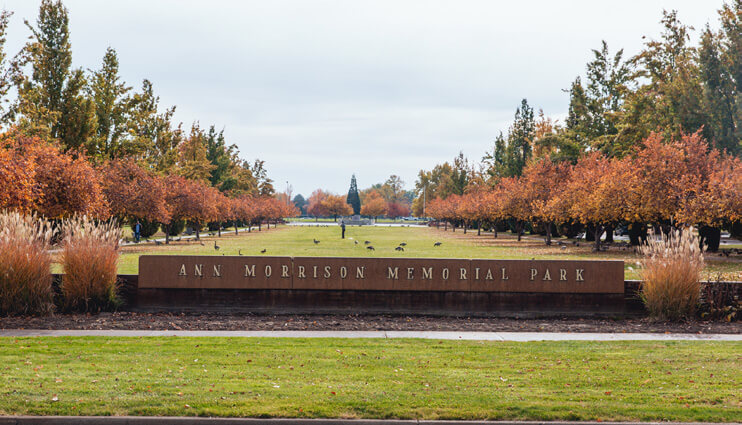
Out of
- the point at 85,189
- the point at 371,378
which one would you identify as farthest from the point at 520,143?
the point at 371,378

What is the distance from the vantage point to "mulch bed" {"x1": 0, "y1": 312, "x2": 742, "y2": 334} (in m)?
12.9

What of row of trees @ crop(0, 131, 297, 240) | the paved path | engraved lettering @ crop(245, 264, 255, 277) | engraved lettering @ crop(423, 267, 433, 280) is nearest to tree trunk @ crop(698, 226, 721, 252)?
the paved path

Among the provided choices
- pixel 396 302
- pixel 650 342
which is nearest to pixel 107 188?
pixel 396 302

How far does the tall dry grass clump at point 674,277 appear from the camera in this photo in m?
13.5

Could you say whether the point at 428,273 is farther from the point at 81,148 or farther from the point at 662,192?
the point at 81,148

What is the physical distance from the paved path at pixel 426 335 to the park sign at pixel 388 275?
103 inches

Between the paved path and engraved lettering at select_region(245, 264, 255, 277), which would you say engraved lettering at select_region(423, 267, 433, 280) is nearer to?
the paved path

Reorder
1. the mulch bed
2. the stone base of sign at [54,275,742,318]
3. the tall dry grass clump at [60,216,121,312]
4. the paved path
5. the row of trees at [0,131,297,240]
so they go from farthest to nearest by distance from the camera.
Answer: the row of trees at [0,131,297,240] < the stone base of sign at [54,275,742,318] < the tall dry grass clump at [60,216,121,312] < the mulch bed < the paved path

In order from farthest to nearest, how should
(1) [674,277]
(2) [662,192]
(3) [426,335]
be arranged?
1. (2) [662,192]
2. (1) [674,277]
3. (3) [426,335]

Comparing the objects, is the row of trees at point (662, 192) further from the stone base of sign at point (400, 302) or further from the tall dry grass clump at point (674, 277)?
the tall dry grass clump at point (674, 277)

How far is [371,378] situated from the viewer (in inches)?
335

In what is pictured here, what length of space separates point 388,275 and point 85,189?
22.7m

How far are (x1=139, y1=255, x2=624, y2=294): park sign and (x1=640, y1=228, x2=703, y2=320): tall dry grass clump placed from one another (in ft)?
3.36

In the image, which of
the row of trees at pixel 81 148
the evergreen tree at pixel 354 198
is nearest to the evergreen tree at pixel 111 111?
the row of trees at pixel 81 148
